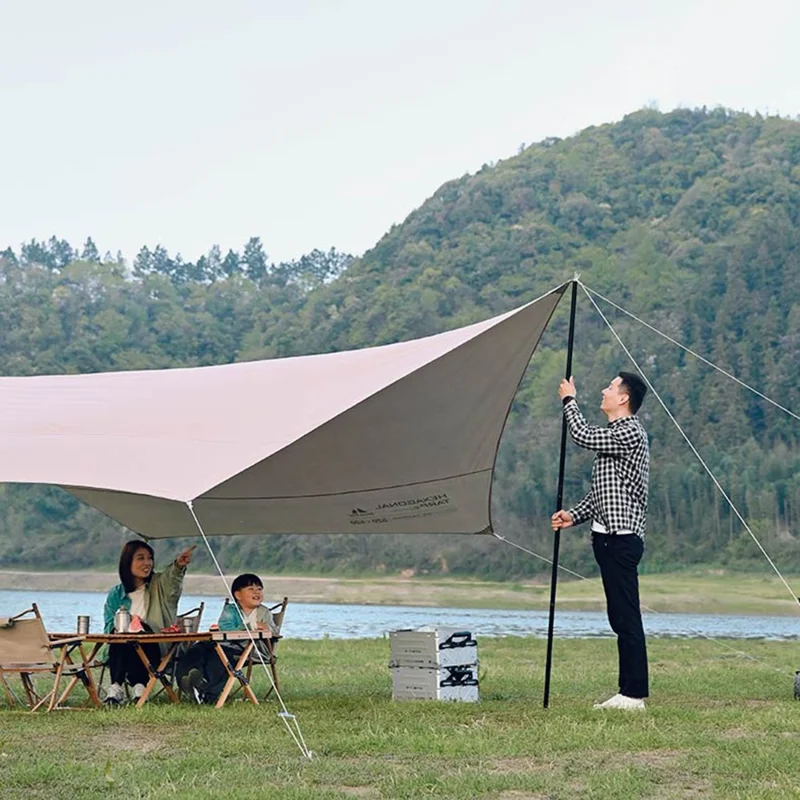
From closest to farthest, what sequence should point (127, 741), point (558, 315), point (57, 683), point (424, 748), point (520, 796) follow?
point (520, 796), point (424, 748), point (127, 741), point (57, 683), point (558, 315)

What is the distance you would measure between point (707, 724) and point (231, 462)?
79.9 inches

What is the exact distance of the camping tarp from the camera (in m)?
5.36

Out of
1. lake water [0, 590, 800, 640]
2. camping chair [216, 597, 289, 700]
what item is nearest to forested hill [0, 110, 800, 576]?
lake water [0, 590, 800, 640]

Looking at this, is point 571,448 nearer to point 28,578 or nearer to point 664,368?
point 664,368

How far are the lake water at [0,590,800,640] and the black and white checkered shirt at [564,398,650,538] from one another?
965 cm

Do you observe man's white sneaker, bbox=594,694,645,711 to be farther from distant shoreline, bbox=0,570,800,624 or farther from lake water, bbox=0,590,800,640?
distant shoreline, bbox=0,570,800,624

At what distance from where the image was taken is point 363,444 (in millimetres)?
6180

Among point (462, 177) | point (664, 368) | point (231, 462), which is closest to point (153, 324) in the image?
point (462, 177)

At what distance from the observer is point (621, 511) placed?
18.0ft

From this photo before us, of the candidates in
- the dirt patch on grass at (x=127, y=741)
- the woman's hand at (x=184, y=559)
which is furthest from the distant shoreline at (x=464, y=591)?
the dirt patch on grass at (x=127, y=741)

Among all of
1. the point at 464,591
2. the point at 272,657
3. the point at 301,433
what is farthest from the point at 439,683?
the point at 464,591

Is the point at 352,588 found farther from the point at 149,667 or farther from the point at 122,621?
the point at 149,667

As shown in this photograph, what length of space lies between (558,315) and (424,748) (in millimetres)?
36602

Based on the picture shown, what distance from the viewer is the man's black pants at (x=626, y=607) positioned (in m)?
5.44
